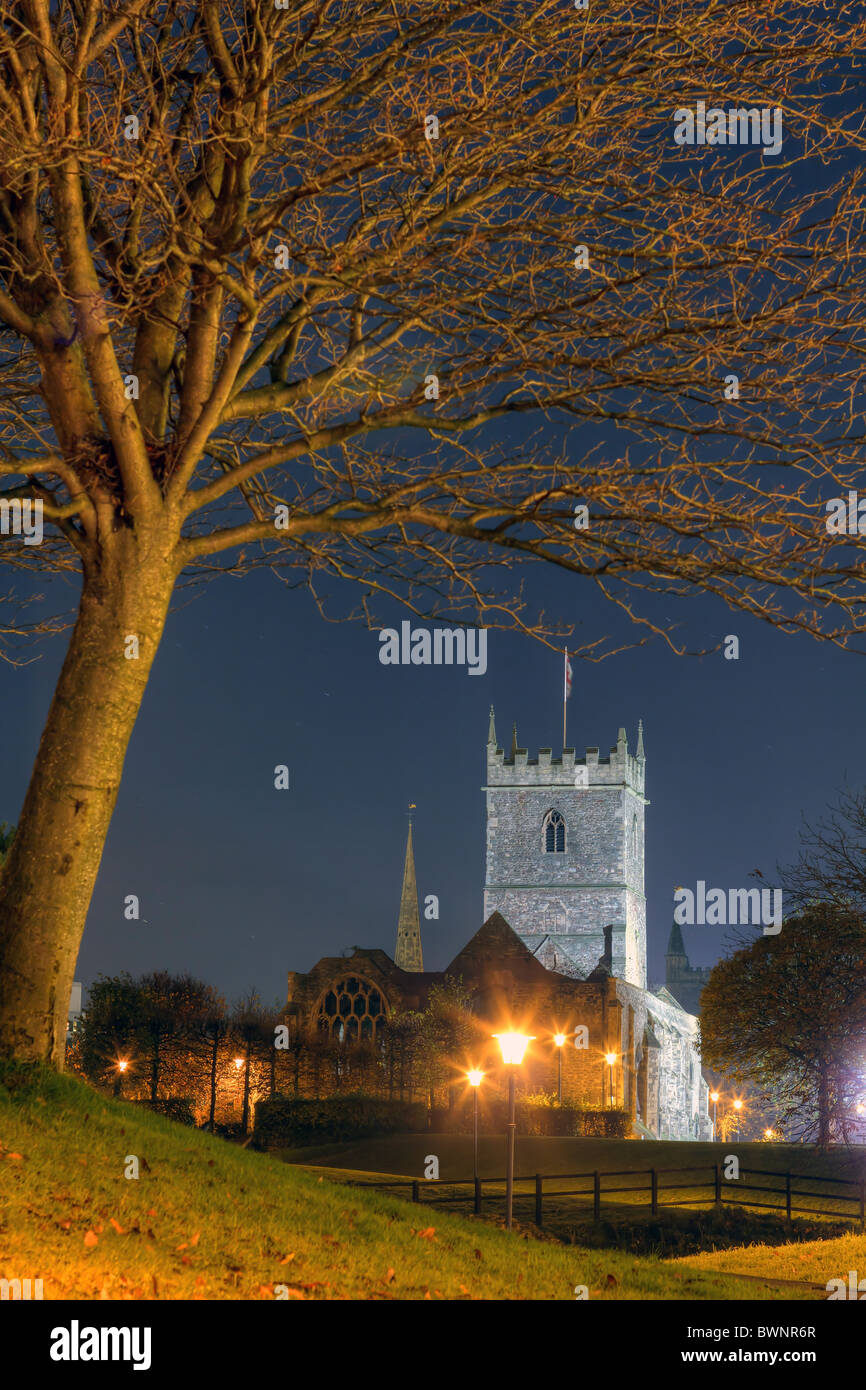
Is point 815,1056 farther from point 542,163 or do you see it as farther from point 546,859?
point 546,859

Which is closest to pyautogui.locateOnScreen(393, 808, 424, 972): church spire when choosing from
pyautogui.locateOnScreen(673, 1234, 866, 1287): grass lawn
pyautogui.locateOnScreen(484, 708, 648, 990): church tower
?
pyautogui.locateOnScreen(484, 708, 648, 990): church tower

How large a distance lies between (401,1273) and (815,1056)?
29.0 metres

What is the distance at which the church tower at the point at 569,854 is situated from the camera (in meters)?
89.1

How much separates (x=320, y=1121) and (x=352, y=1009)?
1305 centimetres

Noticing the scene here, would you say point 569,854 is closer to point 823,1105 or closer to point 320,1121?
point 320,1121

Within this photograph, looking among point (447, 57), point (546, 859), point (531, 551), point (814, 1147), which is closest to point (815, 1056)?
point (814, 1147)

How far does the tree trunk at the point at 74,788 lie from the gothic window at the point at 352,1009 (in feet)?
160

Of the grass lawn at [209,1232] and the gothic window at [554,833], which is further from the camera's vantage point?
the gothic window at [554,833]

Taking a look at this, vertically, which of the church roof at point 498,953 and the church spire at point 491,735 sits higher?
the church spire at point 491,735

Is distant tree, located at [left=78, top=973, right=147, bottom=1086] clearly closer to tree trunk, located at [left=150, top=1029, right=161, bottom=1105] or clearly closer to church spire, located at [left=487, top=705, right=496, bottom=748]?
tree trunk, located at [left=150, top=1029, right=161, bottom=1105]

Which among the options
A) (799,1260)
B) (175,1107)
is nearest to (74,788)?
(799,1260)

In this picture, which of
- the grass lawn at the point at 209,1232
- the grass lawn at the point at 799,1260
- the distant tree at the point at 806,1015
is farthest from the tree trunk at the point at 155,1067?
the grass lawn at the point at 209,1232

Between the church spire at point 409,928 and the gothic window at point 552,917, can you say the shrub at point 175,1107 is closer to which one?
the gothic window at point 552,917

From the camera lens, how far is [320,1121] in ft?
148
